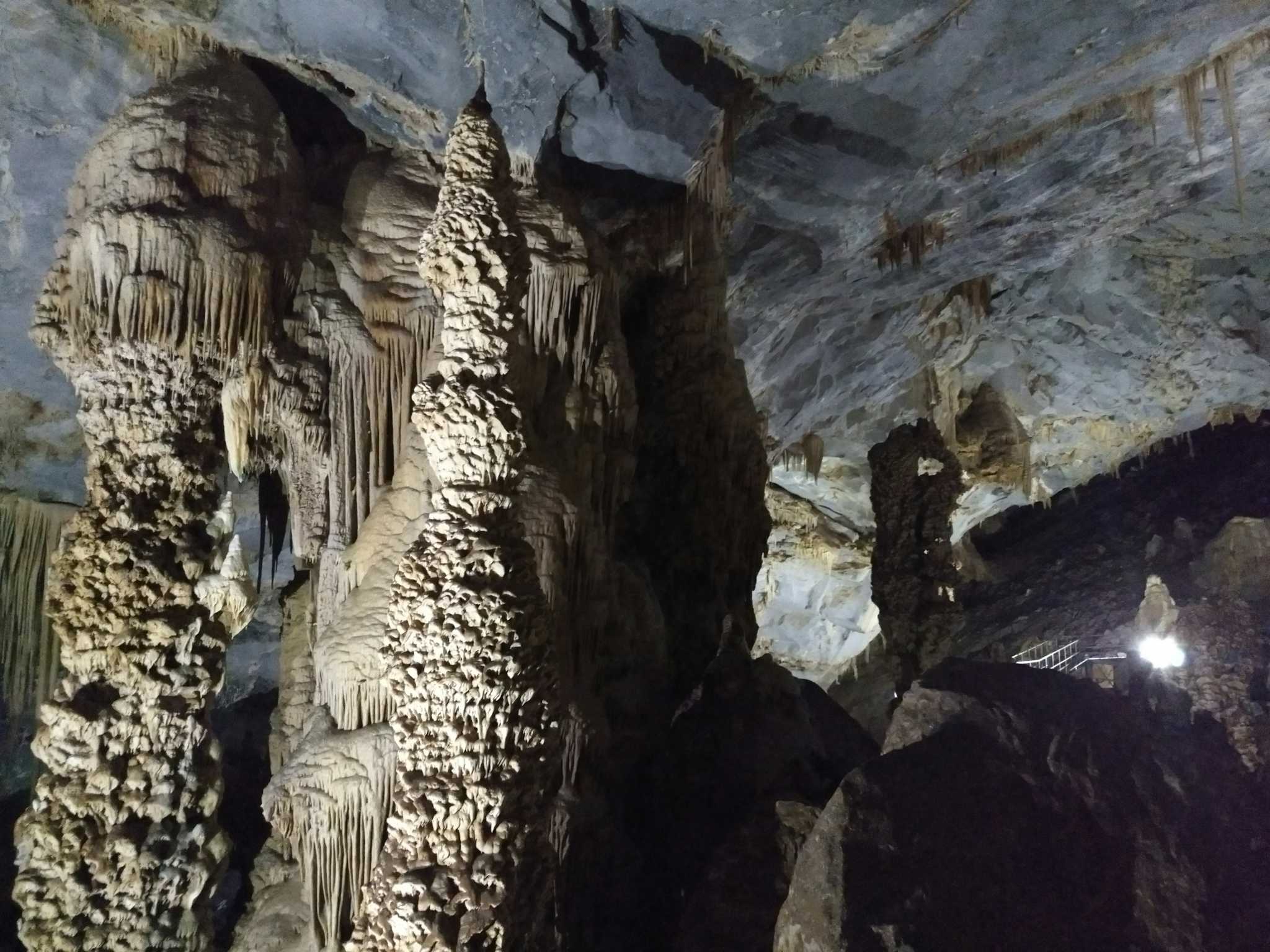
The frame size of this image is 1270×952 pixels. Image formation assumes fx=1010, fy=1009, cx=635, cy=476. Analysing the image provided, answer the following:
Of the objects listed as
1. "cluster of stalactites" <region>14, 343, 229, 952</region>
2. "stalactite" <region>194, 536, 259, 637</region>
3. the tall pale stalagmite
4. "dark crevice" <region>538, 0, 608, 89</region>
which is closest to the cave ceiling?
"dark crevice" <region>538, 0, 608, 89</region>

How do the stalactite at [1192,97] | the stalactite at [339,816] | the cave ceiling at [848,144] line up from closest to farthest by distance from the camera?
the stalactite at [339,816], the cave ceiling at [848,144], the stalactite at [1192,97]

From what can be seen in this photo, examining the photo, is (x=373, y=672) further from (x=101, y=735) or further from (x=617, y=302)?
(x=617, y=302)

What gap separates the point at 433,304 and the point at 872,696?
12283 millimetres

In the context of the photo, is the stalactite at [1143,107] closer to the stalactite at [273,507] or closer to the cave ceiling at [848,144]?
the cave ceiling at [848,144]

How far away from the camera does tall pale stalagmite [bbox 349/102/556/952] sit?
9.39 feet

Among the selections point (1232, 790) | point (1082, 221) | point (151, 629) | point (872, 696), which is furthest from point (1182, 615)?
point (872, 696)

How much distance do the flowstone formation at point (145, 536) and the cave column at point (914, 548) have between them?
5.26 metres

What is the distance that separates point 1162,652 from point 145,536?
715 cm

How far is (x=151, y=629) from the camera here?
4.48 metres

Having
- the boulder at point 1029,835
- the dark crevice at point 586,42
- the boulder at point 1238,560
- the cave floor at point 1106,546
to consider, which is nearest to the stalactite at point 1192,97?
the dark crevice at point 586,42

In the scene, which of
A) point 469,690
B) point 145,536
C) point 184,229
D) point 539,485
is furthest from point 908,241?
point 469,690

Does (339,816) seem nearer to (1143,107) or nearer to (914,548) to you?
(914,548)

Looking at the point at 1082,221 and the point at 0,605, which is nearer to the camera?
the point at 0,605

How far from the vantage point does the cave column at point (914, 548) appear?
804 cm
